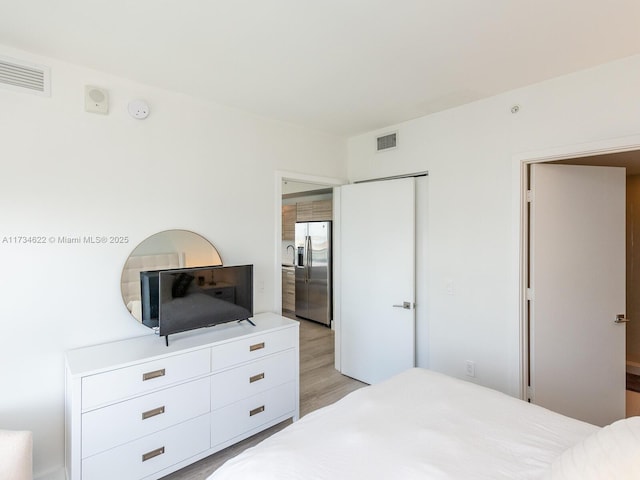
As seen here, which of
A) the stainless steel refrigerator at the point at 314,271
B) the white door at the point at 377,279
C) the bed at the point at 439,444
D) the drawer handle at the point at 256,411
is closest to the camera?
the bed at the point at 439,444

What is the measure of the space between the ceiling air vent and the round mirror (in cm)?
190

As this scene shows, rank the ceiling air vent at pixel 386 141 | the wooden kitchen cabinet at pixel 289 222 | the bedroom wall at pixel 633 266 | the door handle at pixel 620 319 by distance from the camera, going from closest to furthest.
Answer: the door handle at pixel 620 319 → the ceiling air vent at pixel 386 141 → the bedroom wall at pixel 633 266 → the wooden kitchen cabinet at pixel 289 222

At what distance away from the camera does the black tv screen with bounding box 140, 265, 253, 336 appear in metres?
2.19

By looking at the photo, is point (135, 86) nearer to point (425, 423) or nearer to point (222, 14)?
point (222, 14)

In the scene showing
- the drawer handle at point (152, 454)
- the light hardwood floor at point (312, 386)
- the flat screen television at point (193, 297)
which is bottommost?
the light hardwood floor at point (312, 386)

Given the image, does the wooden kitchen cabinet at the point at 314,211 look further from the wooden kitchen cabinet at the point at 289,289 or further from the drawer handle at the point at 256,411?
the drawer handle at the point at 256,411

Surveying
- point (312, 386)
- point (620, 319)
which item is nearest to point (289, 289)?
point (312, 386)

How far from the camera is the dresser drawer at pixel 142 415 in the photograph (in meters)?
1.80

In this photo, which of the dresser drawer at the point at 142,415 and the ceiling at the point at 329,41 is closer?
the ceiling at the point at 329,41

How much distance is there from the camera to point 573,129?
2.22 meters

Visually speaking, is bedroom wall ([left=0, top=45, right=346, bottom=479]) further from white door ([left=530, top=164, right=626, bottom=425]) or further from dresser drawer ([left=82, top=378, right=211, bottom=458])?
white door ([left=530, top=164, right=626, bottom=425])

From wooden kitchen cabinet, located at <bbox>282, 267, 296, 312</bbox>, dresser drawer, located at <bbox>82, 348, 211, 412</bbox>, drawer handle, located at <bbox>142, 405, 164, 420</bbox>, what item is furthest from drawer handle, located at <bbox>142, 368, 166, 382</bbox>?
wooden kitchen cabinet, located at <bbox>282, 267, 296, 312</bbox>

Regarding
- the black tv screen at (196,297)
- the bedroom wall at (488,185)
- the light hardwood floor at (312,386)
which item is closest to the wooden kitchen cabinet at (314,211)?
the light hardwood floor at (312,386)

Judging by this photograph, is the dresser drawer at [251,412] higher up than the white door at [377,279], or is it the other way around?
the white door at [377,279]
